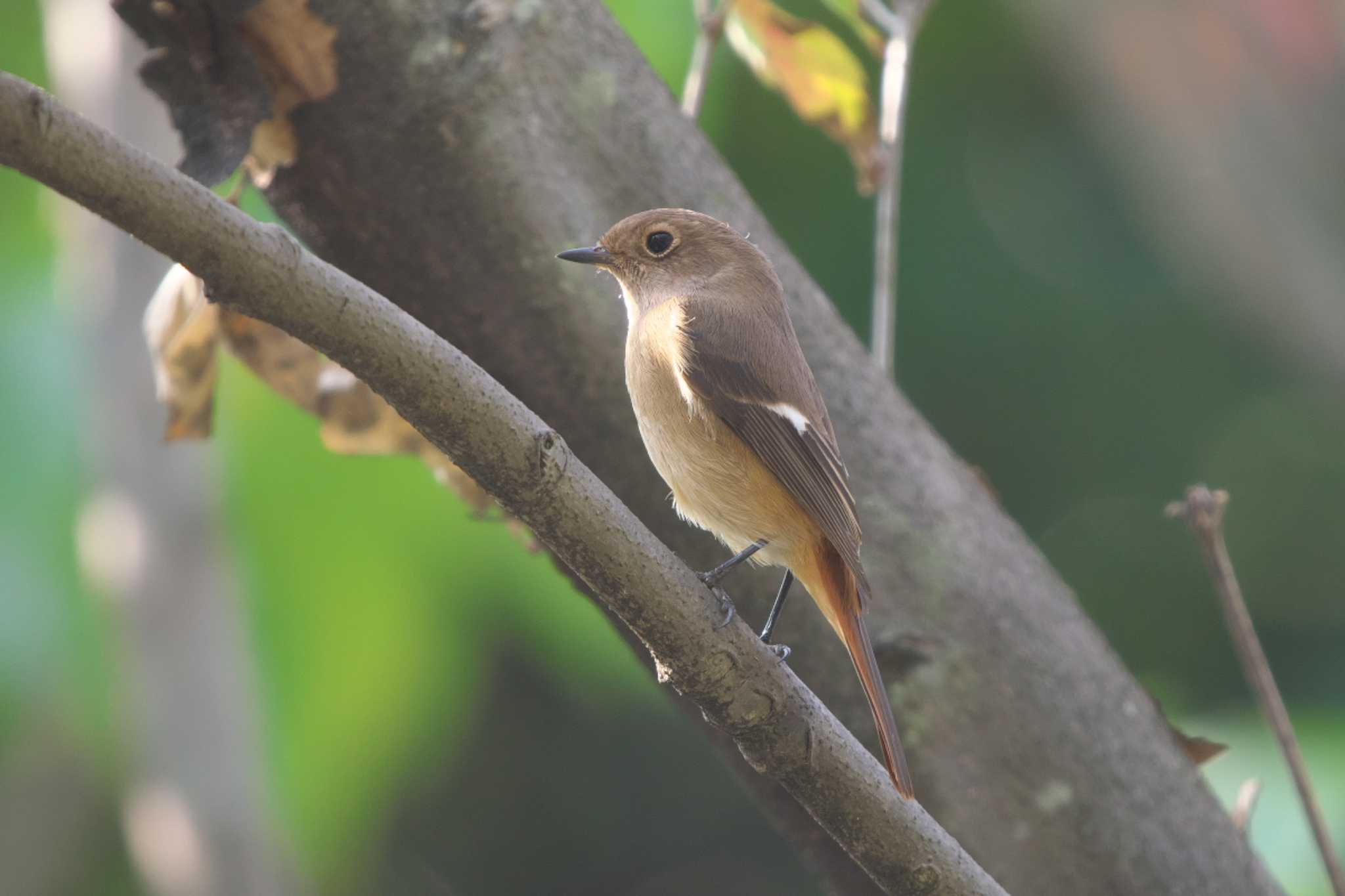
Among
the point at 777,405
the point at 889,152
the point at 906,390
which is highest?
the point at 889,152

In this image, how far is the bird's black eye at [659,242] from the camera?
1.89m

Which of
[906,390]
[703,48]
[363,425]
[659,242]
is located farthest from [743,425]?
[906,390]

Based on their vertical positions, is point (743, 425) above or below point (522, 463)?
below

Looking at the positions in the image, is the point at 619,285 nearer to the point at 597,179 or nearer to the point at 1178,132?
the point at 597,179

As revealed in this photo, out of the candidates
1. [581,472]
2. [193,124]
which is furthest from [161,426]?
[581,472]

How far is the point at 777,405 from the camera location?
1.82 metres

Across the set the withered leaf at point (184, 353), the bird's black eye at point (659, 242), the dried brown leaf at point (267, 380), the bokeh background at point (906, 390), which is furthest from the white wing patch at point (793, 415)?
the bokeh background at point (906, 390)

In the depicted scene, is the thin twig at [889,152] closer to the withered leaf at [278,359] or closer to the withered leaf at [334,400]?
the withered leaf at [334,400]

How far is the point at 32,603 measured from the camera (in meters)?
5.57

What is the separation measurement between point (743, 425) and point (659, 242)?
11.7 inches

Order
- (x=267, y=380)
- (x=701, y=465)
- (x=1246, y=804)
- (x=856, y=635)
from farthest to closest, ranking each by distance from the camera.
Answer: (x=267, y=380), (x=1246, y=804), (x=701, y=465), (x=856, y=635)

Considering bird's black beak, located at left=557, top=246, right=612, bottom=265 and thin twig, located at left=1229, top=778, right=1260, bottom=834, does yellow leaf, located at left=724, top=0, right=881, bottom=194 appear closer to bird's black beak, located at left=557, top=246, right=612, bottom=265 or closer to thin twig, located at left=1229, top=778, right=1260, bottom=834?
bird's black beak, located at left=557, top=246, right=612, bottom=265

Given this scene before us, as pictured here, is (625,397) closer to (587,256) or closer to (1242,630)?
(587,256)

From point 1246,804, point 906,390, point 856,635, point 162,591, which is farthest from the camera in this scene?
point 906,390
